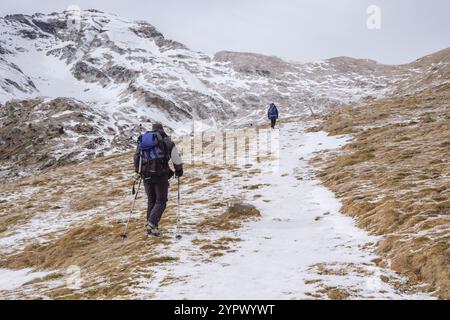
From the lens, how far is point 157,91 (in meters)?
144

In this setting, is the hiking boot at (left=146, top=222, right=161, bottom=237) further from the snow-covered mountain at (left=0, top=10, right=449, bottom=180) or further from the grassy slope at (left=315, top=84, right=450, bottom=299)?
the snow-covered mountain at (left=0, top=10, right=449, bottom=180)

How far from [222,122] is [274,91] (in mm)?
30231

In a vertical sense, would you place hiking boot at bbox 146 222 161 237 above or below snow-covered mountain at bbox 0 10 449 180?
below

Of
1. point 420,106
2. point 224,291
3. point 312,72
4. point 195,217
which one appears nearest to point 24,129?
point 420,106

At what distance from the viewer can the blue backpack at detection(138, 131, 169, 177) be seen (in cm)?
1305

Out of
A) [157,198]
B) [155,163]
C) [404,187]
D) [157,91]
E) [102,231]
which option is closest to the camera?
[155,163]

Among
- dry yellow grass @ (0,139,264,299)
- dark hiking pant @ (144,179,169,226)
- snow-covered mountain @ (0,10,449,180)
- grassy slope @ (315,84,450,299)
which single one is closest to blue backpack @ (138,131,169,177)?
dark hiking pant @ (144,179,169,226)

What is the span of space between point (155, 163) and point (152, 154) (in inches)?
11.2

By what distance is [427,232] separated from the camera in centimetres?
1016

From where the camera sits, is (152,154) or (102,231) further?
(102,231)

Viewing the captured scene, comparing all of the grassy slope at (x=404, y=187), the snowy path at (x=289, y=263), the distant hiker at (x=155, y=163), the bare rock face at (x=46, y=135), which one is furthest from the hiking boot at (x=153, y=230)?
the bare rock face at (x=46, y=135)

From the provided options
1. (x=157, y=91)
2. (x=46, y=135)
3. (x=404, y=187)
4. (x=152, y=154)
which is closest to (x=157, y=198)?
(x=152, y=154)

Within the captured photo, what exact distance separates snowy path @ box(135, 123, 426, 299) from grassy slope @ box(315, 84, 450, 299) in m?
0.55

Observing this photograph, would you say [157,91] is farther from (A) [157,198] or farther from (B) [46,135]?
(A) [157,198]
